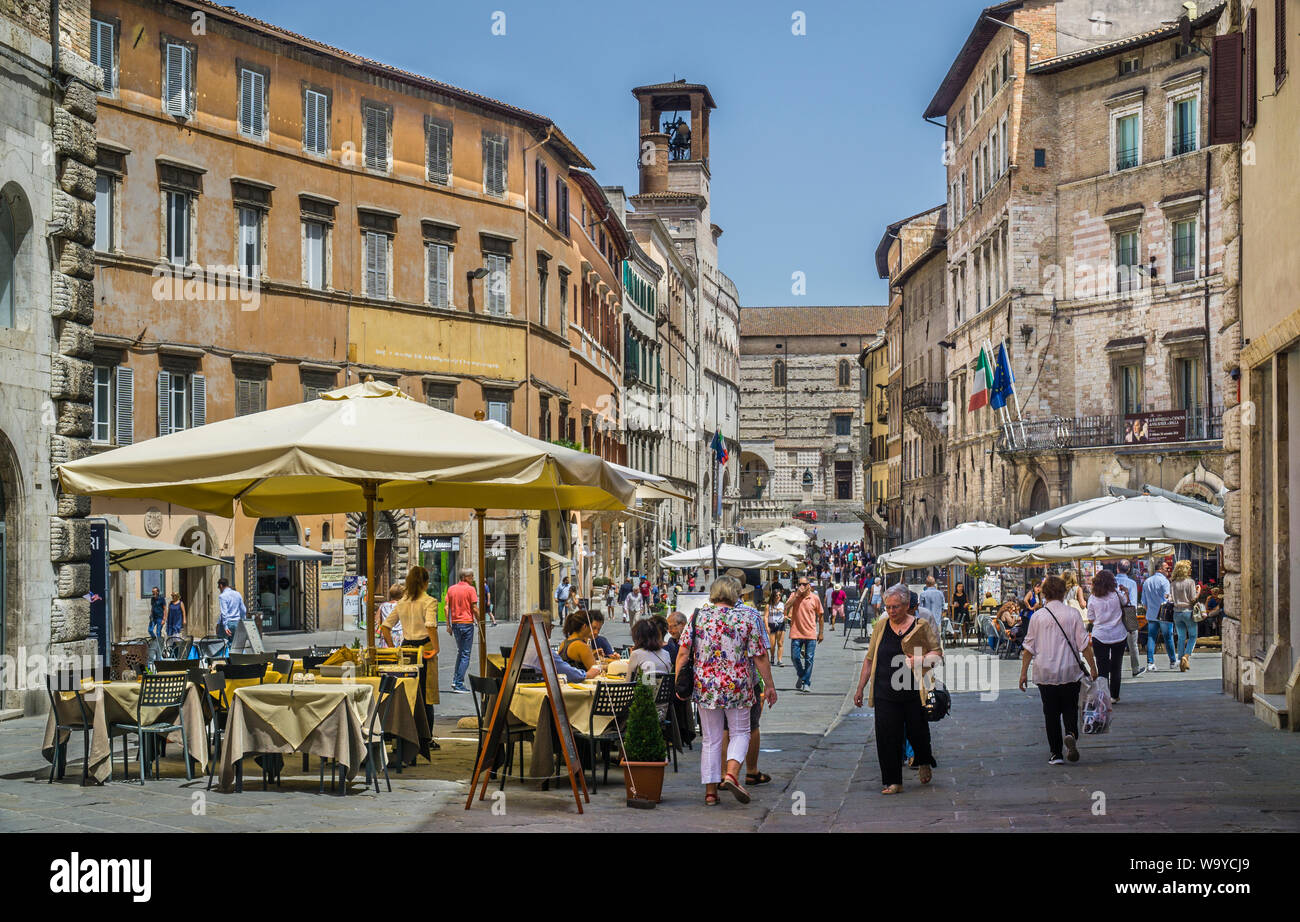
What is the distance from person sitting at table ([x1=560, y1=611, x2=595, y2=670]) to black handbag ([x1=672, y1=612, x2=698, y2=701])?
2.60 meters

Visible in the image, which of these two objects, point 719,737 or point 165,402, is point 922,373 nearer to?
point 165,402

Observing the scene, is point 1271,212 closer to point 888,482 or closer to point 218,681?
point 218,681

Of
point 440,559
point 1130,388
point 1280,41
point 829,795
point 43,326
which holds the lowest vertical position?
point 829,795

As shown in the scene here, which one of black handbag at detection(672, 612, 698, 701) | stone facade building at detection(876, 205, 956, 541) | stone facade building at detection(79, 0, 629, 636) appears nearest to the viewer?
black handbag at detection(672, 612, 698, 701)

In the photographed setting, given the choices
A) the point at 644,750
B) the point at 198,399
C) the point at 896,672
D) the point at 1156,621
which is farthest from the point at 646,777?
the point at 198,399

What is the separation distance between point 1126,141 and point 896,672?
3408 centimetres

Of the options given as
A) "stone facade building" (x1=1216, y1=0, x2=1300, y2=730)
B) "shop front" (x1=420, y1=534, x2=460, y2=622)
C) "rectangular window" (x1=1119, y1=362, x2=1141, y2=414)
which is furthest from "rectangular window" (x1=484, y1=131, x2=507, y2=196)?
"stone facade building" (x1=1216, y1=0, x2=1300, y2=730)

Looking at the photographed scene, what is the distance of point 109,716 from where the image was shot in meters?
11.1

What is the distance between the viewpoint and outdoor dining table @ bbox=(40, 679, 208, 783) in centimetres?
1081

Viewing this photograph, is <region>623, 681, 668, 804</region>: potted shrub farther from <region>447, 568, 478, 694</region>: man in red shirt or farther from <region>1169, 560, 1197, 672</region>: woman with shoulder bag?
<region>1169, 560, 1197, 672</region>: woman with shoulder bag

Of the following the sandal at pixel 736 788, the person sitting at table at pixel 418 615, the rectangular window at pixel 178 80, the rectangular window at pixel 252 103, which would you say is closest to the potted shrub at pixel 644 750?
the sandal at pixel 736 788

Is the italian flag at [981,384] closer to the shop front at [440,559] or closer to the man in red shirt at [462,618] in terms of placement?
the shop front at [440,559]

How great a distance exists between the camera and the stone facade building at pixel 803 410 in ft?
406
